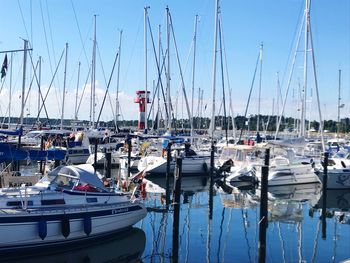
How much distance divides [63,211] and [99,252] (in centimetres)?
212

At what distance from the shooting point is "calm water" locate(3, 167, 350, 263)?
16.6 metres

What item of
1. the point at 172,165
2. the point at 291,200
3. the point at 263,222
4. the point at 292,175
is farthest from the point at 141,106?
the point at 263,222

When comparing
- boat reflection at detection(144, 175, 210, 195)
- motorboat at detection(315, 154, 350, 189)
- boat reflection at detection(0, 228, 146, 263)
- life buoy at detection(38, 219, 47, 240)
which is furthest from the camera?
boat reflection at detection(144, 175, 210, 195)

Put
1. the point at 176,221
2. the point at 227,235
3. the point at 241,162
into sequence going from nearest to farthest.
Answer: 1. the point at 176,221
2. the point at 227,235
3. the point at 241,162

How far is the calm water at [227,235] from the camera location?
16.6m

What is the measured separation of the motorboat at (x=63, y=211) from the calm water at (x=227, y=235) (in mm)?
640

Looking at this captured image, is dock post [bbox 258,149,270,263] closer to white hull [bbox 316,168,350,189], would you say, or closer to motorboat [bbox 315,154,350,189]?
motorboat [bbox 315,154,350,189]

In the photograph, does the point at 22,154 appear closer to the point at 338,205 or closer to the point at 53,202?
the point at 53,202

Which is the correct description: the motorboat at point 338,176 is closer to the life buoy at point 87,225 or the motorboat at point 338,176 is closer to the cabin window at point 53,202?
the life buoy at point 87,225

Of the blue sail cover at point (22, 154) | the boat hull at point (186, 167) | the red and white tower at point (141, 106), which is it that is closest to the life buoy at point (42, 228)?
the blue sail cover at point (22, 154)

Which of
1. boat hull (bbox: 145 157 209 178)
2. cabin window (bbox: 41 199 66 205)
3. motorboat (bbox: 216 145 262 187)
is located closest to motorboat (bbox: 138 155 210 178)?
boat hull (bbox: 145 157 209 178)

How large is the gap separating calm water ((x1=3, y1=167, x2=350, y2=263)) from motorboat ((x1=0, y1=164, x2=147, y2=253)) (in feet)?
2.10

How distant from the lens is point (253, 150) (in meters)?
38.6

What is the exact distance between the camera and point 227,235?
19.7 meters
